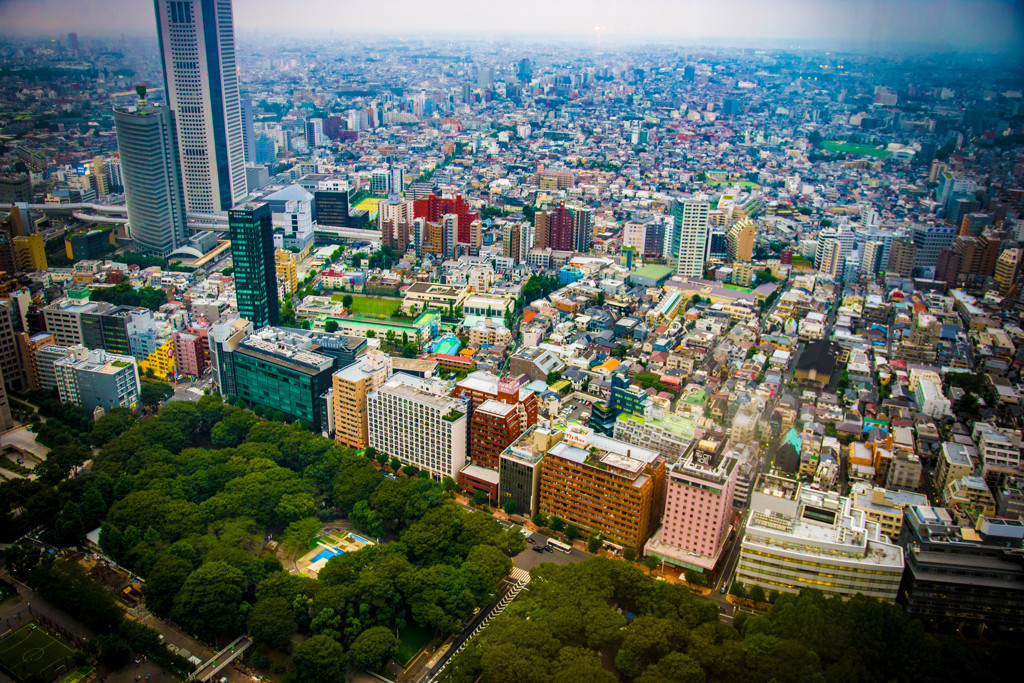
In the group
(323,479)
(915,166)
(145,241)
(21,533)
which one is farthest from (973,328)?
(145,241)

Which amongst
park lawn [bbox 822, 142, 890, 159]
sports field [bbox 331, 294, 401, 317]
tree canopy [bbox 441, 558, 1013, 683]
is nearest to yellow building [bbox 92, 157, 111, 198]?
sports field [bbox 331, 294, 401, 317]

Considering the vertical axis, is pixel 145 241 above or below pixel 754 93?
below

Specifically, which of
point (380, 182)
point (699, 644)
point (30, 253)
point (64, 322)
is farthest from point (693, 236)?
point (30, 253)

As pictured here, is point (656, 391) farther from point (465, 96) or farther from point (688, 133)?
point (465, 96)

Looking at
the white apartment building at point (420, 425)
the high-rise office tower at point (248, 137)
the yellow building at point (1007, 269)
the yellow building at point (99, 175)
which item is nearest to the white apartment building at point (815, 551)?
the white apartment building at point (420, 425)

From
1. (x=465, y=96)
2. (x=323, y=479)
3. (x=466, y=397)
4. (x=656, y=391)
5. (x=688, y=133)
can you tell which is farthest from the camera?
(x=465, y=96)

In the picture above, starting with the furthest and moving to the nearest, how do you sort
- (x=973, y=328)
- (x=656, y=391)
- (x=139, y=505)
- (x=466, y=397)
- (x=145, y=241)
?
(x=145, y=241)
(x=973, y=328)
(x=656, y=391)
(x=466, y=397)
(x=139, y=505)

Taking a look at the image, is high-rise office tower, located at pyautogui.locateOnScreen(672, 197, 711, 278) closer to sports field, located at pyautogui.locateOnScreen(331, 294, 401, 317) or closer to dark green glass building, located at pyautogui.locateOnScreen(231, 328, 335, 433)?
→ sports field, located at pyautogui.locateOnScreen(331, 294, 401, 317)
